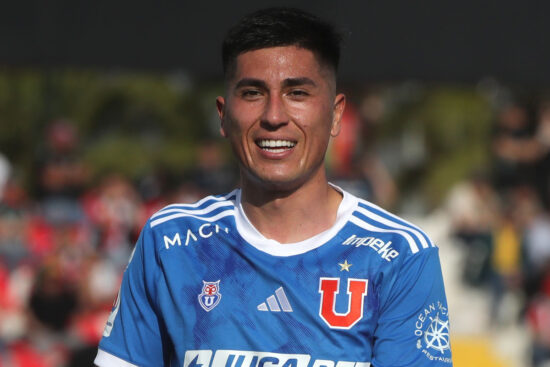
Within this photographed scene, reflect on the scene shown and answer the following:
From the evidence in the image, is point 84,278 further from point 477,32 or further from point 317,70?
point 317,70

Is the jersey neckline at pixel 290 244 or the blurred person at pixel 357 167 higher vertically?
the jersey neckline at pixel 290 244

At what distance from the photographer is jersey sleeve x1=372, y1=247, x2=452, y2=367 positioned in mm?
2346

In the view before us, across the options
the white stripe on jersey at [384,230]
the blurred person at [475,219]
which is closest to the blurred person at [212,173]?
the blurred person at [475,219]

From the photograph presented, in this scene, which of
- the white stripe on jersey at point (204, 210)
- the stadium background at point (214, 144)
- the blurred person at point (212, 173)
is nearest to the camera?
the white stripe on jersey at point (204, 210)

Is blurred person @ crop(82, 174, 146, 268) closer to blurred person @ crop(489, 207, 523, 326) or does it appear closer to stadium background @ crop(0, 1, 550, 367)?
stadium background @ crop(0, 1, 550, 367)

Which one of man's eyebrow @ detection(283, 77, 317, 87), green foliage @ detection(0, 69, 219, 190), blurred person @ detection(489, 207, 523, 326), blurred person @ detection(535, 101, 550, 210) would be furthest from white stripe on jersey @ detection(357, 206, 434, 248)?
blurred person @ detection(535, 101, 550, 210)

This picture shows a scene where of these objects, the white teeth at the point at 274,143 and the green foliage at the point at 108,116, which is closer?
the white teeth at the point at 274,143

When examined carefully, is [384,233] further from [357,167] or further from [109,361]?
[357,167]

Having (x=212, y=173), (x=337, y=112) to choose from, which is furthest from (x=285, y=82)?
(x=212, y=173)

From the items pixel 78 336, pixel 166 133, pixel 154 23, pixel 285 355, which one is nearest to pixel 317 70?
pixel 285 355

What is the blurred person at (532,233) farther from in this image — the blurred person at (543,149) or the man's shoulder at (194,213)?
the man's shoulder at (194,213)

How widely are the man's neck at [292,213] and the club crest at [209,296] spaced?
8.9 inches

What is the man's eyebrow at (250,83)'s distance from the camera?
2.45 m

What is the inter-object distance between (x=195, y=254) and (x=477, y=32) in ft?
23.2
